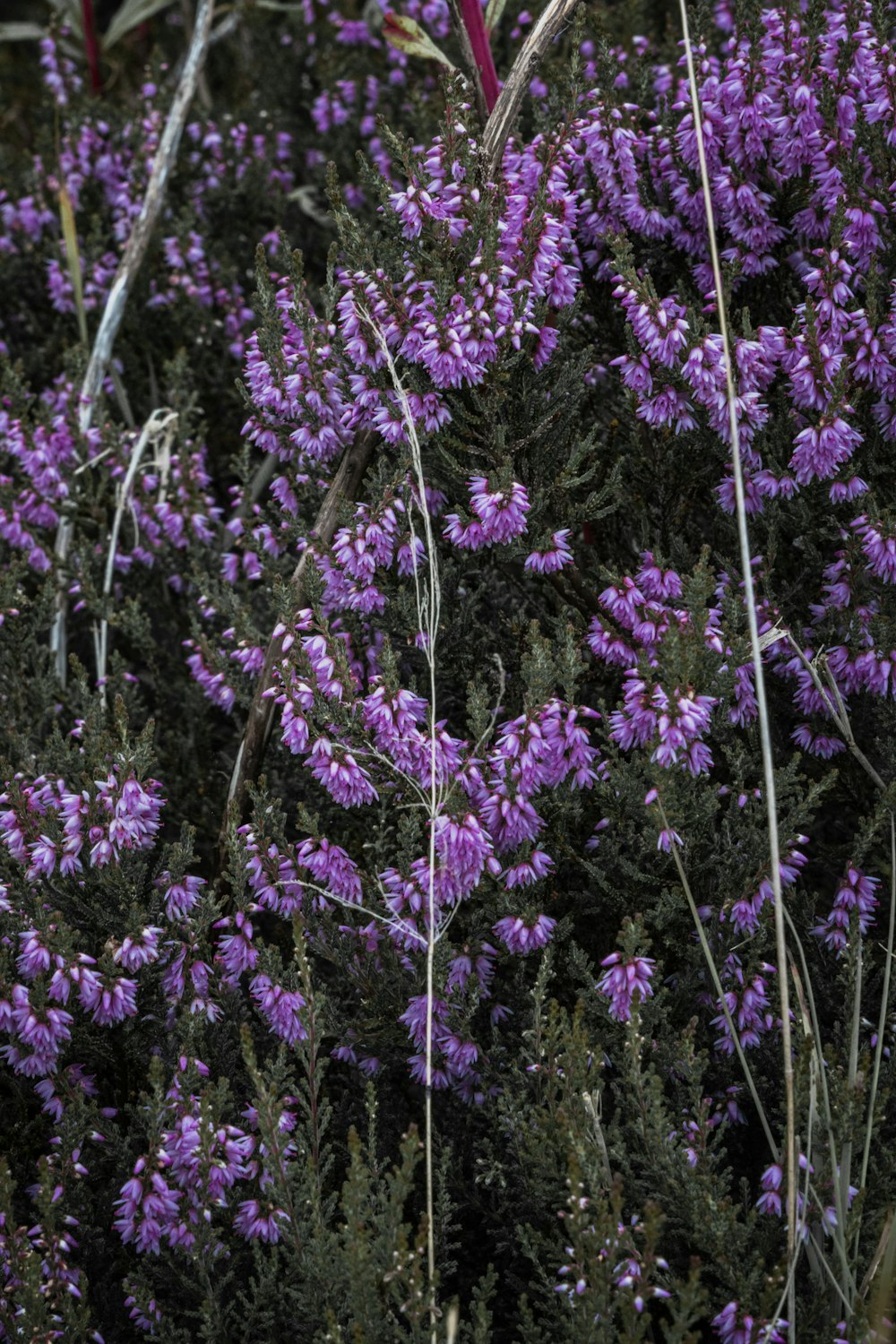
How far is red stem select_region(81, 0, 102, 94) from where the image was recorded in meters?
5.68

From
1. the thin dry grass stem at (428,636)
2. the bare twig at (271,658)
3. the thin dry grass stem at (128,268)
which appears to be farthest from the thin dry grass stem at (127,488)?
the thin dry grass stem at (428,636)

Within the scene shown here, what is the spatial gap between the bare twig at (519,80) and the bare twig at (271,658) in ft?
2.46

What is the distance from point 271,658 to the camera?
9.74ft

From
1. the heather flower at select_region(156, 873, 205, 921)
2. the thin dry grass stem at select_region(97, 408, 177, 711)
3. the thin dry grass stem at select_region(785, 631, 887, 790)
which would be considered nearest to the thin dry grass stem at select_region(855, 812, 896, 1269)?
the thin dry grass stem at select_region(785, 631, 887, 790)

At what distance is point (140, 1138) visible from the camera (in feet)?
8.93

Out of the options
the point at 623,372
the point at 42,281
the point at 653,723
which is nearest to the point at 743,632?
the point at 653,723

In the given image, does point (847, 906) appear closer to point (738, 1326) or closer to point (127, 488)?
point (738, 1326)

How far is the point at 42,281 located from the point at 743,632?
3776 millimetres

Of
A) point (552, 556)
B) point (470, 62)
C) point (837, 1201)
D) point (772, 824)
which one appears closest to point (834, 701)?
point (772, 824)

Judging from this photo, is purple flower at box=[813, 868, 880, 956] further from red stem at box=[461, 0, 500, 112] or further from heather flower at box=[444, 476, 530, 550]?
red stem at box=[461, 0, 500, 112]

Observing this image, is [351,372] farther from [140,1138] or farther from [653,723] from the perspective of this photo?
[140,1138]

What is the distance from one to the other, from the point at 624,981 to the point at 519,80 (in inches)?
84.8

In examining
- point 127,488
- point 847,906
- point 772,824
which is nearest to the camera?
point 772,824

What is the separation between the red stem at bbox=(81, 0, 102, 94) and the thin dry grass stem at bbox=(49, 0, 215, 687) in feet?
2.96
